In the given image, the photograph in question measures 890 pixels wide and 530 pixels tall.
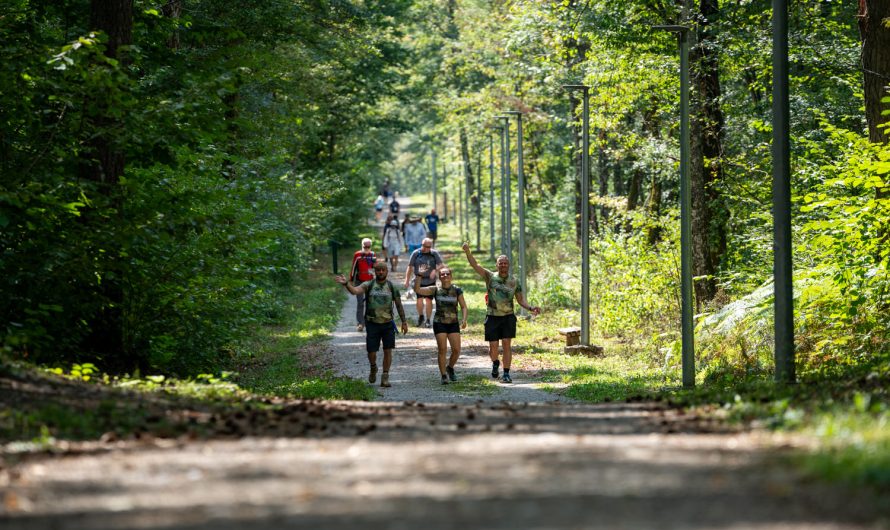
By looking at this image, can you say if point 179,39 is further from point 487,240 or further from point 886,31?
point 487,240

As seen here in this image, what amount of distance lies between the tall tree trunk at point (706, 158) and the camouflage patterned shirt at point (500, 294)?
5.87 meters

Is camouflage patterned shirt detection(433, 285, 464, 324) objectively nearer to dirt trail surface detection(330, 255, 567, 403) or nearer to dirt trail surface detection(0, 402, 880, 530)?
dirt trail surface detection(330, 255, 567, 403)

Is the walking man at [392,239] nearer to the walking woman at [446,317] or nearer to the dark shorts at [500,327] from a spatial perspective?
the dark shorts at [500,327]

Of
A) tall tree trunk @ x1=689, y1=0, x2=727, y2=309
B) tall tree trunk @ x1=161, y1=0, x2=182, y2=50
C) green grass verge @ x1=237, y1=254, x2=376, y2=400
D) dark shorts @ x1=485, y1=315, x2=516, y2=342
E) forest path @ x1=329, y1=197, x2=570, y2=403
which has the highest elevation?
tall tree trunk @ x1=161, y1=0, x2=182, y2=50

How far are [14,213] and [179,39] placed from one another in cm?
1089

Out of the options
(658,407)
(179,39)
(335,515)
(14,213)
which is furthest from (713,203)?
(335,515)

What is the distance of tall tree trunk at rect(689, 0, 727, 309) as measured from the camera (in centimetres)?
2195

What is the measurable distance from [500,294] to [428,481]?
11.2 meters

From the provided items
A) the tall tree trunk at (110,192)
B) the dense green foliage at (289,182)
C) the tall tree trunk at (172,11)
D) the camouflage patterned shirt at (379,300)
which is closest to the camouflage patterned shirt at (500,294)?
the camouflage patterned shirt at (379,300)

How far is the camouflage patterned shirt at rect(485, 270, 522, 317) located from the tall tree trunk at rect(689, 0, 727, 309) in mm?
5869

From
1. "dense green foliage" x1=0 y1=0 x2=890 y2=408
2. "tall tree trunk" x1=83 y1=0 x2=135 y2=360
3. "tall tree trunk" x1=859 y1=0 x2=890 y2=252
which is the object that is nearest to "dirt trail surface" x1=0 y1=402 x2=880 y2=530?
"dense green foliage" x1=0 y1=0 x2=890 y2=408

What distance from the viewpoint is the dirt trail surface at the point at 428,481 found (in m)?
5.34

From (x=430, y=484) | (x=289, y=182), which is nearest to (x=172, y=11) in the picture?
(x=289, y=182)

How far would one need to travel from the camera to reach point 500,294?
56.7 feet
